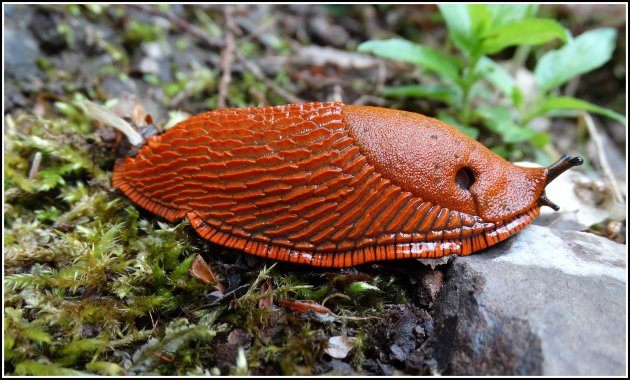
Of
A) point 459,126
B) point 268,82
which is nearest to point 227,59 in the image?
point 268,82

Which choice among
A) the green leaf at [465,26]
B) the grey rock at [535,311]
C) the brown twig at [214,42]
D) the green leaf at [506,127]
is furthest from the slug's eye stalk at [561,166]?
the brown twig at [214,42]

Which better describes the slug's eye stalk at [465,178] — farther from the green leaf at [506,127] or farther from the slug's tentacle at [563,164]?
the green leaf at [506,127]

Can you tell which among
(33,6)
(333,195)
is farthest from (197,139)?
(33,6)

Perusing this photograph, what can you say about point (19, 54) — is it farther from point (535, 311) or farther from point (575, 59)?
point (575, 59)

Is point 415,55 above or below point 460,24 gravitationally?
below

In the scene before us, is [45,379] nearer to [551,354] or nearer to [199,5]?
[551,354]
